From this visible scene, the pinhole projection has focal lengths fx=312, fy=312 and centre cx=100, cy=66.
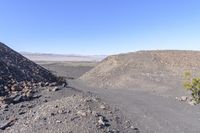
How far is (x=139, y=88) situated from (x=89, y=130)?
A: 19.1 meters

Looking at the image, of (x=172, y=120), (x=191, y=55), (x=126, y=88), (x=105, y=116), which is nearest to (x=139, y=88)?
(x=126, y=88)

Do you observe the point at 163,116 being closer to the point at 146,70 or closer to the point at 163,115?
the point at 163,115

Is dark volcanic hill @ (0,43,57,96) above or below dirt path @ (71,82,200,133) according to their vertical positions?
above

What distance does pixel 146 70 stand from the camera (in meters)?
36.2

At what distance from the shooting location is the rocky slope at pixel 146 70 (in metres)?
32.5

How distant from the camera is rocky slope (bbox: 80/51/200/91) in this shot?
3255 cm

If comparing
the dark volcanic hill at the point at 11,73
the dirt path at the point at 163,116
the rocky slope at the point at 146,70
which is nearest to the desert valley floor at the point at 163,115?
the dirt path at the point at 163,116

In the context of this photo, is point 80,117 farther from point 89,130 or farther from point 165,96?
point 165,96

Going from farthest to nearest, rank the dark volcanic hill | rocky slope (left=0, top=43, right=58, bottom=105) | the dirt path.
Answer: the dark volcanic hill → rocky slope (left=0, top=43, right=58, bottom=105) → the dirt path

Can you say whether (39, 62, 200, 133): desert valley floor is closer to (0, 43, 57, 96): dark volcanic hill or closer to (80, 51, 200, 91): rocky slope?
(0, 43, 57, 96): dark volcanic hill

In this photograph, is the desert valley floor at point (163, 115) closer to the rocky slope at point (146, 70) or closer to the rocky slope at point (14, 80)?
the rocky slope at point (14, 80)

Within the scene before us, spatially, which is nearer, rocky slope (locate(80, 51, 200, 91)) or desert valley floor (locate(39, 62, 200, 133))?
desert valley floor (locate(39, 62, 200, 133))

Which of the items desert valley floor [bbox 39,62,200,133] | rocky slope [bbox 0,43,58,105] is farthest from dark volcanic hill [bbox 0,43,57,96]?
desert valley floor [bbox 39,62,200,133]

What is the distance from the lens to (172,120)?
56.2 ft
